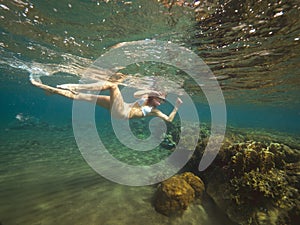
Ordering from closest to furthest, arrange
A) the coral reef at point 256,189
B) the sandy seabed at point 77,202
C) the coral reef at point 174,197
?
the coral reef at point 256,189 < the sandy seabed at point 77,202 < the coral reef at point 174,197

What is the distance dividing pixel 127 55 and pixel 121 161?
7.81 metres

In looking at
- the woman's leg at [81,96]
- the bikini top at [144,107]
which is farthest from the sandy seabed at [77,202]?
the woman's leg at [81,96]

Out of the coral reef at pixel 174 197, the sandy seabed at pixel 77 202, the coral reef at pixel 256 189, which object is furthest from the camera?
the coral reef at pixel 174 197

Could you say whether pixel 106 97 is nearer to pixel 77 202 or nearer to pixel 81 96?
pixel 81 96

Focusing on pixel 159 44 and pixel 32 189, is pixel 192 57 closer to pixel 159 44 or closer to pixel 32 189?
pixel 159 44

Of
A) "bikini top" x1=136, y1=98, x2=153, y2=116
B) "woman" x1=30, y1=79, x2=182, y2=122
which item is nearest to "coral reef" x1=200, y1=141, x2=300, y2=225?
"woman" x1=30, y1=79, x2=182, y2=122

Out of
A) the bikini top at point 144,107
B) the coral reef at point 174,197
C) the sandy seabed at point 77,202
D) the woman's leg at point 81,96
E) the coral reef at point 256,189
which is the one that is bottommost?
the sandy seabed at point 77,202

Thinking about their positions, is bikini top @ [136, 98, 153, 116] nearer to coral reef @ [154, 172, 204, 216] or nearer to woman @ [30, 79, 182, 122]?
woman @ [30, 79, 182, 122]

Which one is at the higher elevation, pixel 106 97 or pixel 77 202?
pixel 106 97

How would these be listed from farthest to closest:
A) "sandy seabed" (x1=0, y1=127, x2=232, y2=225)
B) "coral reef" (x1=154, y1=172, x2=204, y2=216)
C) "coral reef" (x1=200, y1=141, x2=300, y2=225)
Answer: "coral reef" (x1=154, y1=172, x2=204, y2=216) → "sandy seabed" (x1=0, y1=127, x2=232, y2=225) → "coral reef" (x1=200, y1=141, x2=300, y2=225)

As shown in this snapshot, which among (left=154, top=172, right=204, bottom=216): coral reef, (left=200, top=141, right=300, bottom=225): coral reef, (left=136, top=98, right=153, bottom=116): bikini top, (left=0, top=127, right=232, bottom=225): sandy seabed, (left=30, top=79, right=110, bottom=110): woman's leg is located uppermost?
(left=136, top=98, right=153, bottom=116): bikini top

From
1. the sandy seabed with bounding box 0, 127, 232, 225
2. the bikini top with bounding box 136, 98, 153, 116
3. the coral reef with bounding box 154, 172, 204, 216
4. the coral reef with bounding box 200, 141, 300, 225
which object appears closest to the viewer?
the coral reef with bounding box 200, 141, 300, 225

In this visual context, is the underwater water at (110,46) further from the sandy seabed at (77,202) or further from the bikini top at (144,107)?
the bikini top at (144,107)

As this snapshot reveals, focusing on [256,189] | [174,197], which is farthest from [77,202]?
[256,189]
